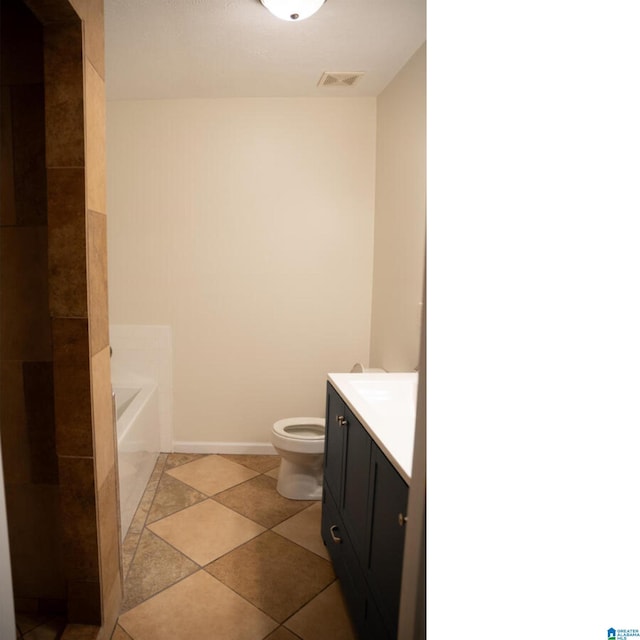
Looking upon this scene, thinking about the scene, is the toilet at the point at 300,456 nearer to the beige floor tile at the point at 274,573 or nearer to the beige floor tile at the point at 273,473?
the beige floor tile at the point at 273,473

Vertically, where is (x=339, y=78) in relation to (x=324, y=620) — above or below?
above

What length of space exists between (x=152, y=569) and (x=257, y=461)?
121 centimetres

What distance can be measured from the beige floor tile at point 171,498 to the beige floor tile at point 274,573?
0.53 meters

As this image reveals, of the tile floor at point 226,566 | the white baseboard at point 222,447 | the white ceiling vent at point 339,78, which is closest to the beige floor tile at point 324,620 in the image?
the tile floor at point 226,566

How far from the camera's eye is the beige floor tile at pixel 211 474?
9.30 ft

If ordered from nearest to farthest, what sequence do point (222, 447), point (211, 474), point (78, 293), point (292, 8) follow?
point (78, 293)
point (292, 8)
point (211, 474)
point (222, 447)

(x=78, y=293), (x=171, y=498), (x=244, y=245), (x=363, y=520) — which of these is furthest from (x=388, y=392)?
(x=244, y=245)

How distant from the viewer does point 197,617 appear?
1778mm

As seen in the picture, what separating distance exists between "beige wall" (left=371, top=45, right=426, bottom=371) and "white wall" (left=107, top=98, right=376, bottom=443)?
0.17 metres

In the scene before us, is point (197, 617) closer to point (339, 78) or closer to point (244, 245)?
point (244, 245)

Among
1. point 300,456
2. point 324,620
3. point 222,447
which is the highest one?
point 300,456

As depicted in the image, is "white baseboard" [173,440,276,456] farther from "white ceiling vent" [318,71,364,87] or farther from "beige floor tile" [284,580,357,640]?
"white ceiling vent" [318,71,364,87]
